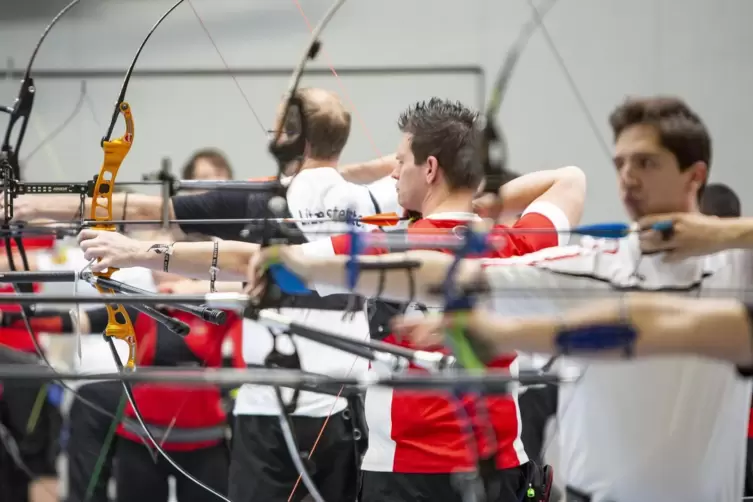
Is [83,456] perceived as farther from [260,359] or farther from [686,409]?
[686,409]

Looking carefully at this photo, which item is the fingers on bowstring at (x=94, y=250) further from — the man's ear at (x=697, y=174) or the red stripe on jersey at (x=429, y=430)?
the man's ear at (x=697, y=174)

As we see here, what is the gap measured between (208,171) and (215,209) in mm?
582

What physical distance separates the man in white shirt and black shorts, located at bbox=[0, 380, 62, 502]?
2.20 m

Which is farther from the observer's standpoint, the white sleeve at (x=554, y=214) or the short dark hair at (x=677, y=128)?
the white sleeve at (x=554, y=214)

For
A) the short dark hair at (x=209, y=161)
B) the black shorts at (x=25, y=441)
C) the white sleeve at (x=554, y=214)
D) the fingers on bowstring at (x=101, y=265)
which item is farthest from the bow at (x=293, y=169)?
the black shorts at (x=25, y=441)

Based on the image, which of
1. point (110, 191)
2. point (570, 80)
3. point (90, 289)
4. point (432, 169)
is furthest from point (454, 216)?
point (90, 289)

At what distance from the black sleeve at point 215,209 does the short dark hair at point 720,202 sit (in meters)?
1.01

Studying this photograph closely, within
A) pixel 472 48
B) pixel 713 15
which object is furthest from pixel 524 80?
pixel 713 15

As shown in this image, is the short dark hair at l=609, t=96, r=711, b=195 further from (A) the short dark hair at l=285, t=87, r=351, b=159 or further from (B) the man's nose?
(A) the short dark hair at l=285, t=87, r=351, b=159

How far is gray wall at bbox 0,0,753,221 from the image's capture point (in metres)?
2.54

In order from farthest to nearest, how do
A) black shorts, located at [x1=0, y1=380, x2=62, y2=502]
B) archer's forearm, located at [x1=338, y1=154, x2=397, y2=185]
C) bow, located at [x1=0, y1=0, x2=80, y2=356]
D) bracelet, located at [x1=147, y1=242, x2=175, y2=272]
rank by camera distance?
black shorts, located at [x1=0, y1=380, x2=62, y2=502], archer's forearm, located at [x1=338, y1=154, x2=397, y2=185], bow, located at [x1=0, y1=0, x2=80, y2=356], bracelet, located at [x1=147, y1=242, x2=175, y2=272]

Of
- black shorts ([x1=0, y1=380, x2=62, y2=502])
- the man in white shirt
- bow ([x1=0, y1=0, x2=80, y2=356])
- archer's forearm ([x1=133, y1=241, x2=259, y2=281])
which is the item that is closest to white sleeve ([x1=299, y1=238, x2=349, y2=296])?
the man in white shirt

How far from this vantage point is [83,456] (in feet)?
8.67

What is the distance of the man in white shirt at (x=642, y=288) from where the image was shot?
1326mm
